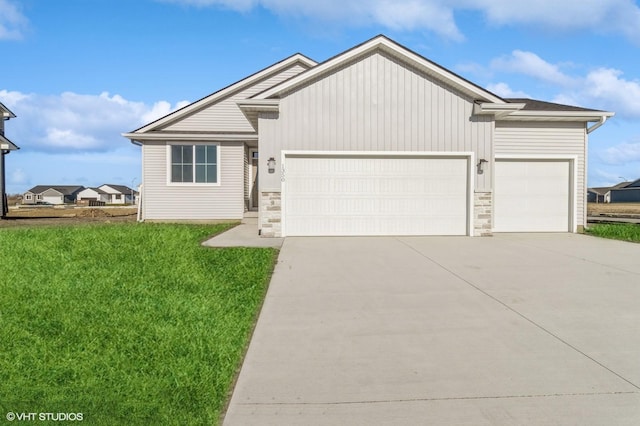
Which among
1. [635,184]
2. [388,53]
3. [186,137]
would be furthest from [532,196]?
[635,184]

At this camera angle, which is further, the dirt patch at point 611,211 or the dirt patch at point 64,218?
the dirt patch at point 611,211

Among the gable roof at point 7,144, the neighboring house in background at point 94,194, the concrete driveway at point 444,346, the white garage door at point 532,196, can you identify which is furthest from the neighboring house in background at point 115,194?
the concrete driveway at point 444,346

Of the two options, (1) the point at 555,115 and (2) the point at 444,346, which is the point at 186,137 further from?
(2) the point at 444,346

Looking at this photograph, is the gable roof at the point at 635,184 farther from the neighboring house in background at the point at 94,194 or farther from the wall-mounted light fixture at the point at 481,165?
the neighboring house in background at the point at 94,194

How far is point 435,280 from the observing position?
6969 mm

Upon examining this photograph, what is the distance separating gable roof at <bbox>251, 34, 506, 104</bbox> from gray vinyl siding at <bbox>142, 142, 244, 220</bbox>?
605 centimetres

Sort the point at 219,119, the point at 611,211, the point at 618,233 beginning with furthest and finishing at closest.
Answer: the point at 611,211, the point at 219,119, the point at 618,233

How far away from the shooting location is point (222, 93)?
1828 centimetres

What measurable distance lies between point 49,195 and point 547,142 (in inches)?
4519

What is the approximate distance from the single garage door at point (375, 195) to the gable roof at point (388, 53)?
1.81 metres

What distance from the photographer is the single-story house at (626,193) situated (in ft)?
258

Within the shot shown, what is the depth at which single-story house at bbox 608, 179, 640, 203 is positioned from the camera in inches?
3096

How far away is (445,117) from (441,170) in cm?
148

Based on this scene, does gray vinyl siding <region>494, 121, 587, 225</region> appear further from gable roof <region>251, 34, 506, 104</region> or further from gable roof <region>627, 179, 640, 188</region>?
gable roof <region>627, 179, 640, 188</region>
